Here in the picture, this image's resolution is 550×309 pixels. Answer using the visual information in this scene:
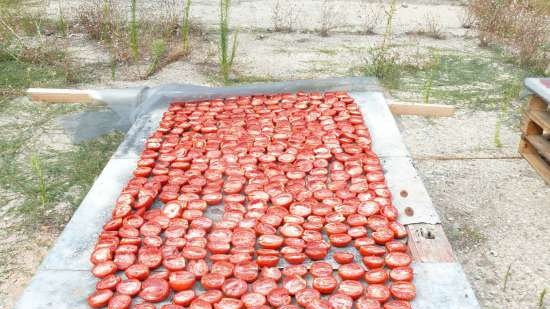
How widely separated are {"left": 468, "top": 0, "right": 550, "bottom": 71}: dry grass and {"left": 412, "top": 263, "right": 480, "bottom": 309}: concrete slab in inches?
187

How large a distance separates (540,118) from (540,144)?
0.68 ft

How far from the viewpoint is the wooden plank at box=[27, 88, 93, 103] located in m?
4.54

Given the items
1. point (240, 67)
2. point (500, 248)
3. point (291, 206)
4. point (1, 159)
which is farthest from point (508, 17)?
point (1, 159)

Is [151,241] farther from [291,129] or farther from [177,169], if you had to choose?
[291,129]

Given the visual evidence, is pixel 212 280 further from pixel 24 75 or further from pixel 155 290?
pixel 24 75

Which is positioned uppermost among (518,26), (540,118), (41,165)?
(518,26)

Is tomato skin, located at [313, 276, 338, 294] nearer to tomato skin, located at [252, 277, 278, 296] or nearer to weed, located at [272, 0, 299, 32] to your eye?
tomato skin, located at [252, 277, 278, 296]

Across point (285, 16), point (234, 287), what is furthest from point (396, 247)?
point (285, 16)

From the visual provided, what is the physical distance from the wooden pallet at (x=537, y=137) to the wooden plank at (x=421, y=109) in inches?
27.8

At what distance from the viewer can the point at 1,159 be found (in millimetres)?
4273

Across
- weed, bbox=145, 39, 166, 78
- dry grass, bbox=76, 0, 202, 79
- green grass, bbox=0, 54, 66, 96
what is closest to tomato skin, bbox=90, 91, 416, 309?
weed, bbox=145, 39, 166, 78

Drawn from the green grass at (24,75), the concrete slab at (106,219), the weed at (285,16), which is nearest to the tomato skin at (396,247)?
the concrete slab at (106,219)

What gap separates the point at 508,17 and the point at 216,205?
20.1 feet

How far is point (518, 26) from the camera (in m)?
7.27
